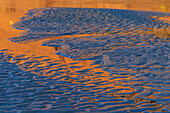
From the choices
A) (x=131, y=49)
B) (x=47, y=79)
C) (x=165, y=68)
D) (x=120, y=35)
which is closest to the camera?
(x=47, y=79)

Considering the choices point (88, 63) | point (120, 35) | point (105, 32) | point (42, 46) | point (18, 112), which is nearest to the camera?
point (18, 112)

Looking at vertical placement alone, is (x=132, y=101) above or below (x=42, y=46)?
below

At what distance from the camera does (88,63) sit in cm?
571

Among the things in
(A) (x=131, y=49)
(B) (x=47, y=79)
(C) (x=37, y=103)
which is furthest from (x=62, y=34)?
(C) (x=37, y=103)

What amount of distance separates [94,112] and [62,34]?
5.99 metres

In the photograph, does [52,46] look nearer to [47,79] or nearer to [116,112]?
[47,79]

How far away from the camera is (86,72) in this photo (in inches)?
200

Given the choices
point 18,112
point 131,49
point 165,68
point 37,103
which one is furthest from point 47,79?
point 131,49

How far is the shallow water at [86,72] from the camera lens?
3674 millimetres

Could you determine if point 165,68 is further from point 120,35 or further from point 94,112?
point 120,35

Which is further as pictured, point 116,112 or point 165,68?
point 165,68

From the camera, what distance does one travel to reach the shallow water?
367 cm

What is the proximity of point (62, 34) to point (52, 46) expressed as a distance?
1773 mm

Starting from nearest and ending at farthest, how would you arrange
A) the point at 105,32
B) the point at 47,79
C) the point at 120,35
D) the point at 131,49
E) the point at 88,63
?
the point at 47,79, the point at 88,63, the point at 131,49, the point at 120,35, the point at 105,32
